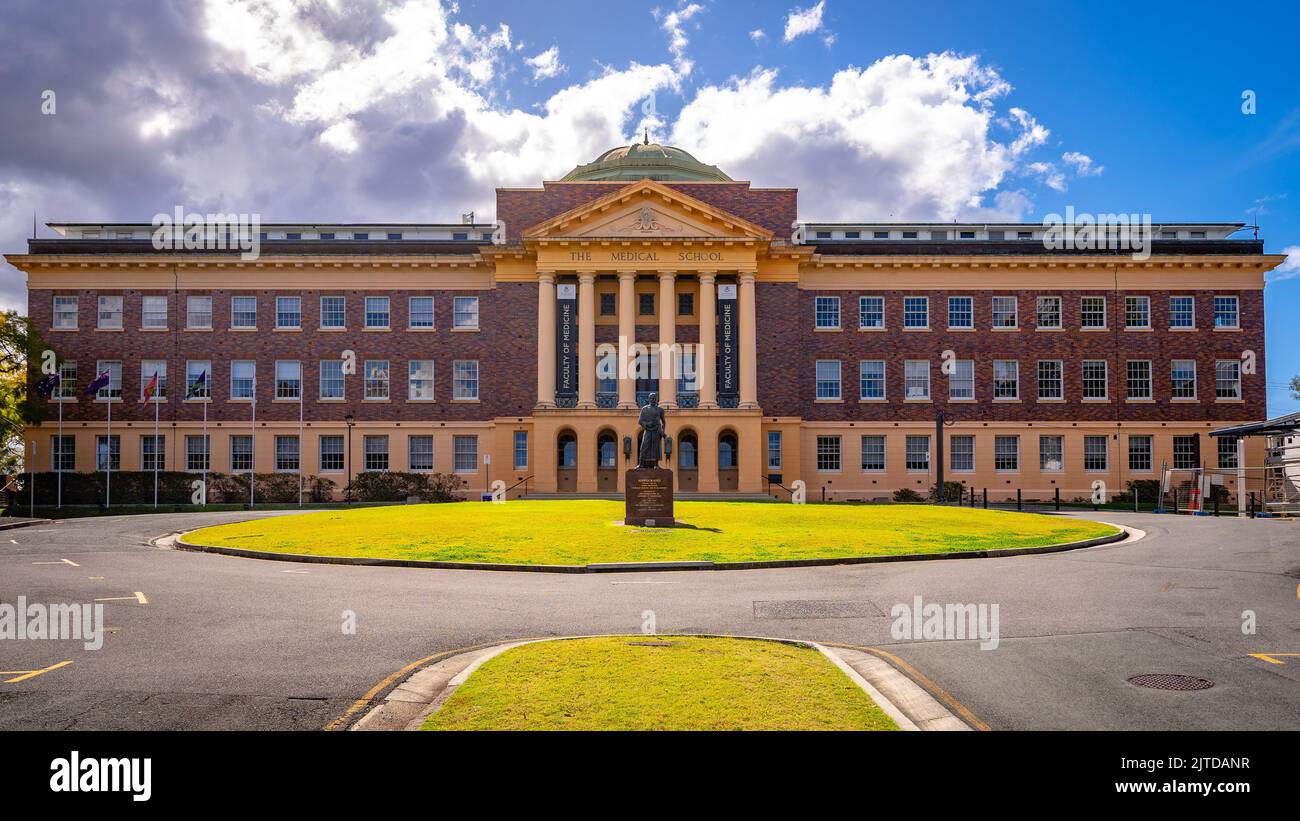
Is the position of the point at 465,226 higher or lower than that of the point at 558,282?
higher

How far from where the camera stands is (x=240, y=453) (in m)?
52.4

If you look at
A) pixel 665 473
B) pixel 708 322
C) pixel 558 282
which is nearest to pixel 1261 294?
pixel 708 322

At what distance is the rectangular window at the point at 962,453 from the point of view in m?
53.0

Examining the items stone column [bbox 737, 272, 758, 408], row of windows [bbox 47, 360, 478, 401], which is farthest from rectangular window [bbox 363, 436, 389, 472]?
stone column [bbox 737, 272, 758, 408]

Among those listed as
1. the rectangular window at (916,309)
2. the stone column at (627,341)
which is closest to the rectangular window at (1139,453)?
the rectangular window at (916,309)

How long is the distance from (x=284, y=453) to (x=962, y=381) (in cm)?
3838

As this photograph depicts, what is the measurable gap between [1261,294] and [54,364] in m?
68.4

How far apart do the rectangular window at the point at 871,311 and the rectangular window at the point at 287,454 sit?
32.6 m

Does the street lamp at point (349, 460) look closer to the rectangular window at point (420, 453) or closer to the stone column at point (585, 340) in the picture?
the rectangular window at point (420, 453)

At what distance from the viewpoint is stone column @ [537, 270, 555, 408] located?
165 feet

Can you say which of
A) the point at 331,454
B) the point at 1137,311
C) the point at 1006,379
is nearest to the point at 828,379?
the point at 1006,379

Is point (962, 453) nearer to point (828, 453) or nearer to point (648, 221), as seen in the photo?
point (828, 453)
